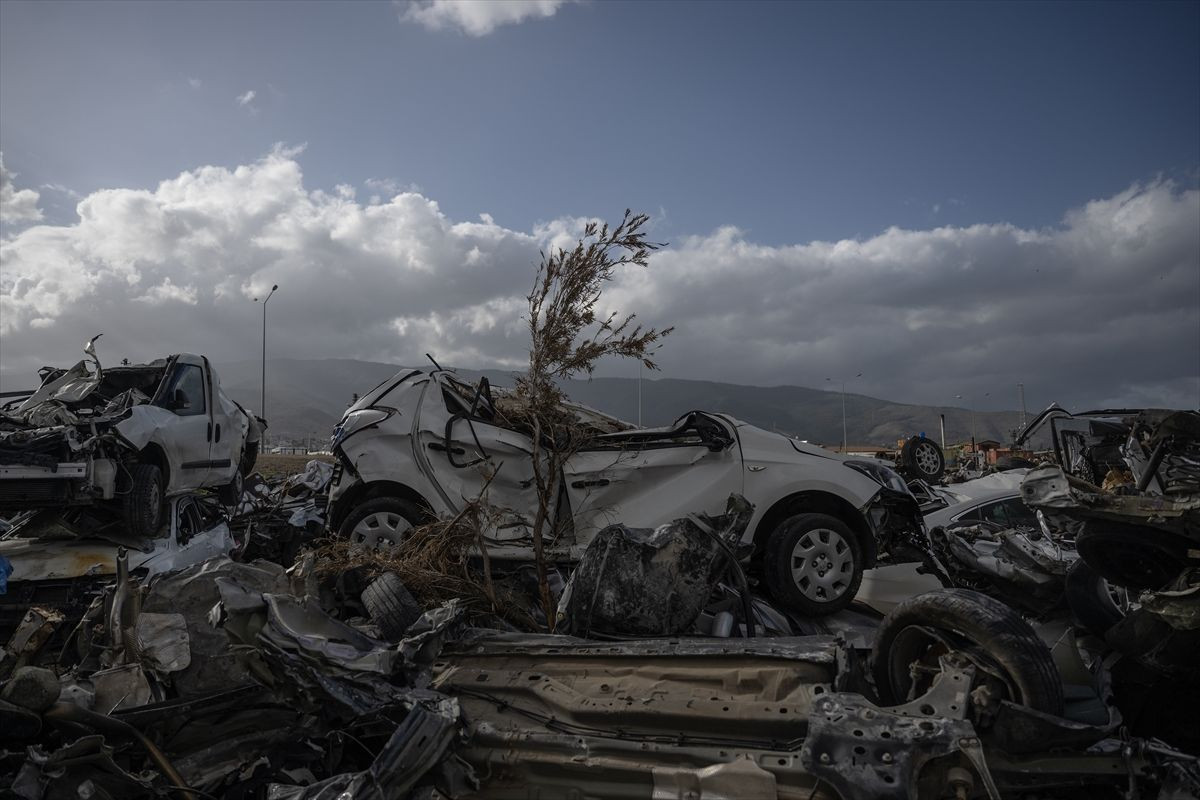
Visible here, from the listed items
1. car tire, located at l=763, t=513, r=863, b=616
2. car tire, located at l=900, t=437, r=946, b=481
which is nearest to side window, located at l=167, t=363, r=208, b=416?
car tire, located at l=763, t=513, r=863, b=616

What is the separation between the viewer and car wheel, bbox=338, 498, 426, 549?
644cm

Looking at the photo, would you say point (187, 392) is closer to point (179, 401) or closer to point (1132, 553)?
point (179, 401)

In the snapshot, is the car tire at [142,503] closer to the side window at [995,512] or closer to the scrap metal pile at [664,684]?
the scrap metal pile at [664,684]

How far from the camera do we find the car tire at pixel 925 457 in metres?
12.2

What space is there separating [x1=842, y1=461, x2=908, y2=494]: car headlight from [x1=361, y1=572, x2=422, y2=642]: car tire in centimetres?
→ 394

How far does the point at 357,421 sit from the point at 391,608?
2661 millimetres

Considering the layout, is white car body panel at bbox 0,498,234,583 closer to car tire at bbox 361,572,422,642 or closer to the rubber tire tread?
the rubber tire tread

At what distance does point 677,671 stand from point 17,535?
6224mm

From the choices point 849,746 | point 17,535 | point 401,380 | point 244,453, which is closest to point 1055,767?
point 849,746

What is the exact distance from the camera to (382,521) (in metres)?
6.49

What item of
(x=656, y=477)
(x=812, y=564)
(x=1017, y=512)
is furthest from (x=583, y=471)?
(x=1017, y=512)

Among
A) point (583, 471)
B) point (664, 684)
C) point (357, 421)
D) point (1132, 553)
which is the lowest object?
point (664, 684)

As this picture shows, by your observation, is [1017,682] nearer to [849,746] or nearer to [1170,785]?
[1170,785]

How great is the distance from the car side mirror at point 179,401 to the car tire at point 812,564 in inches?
244
